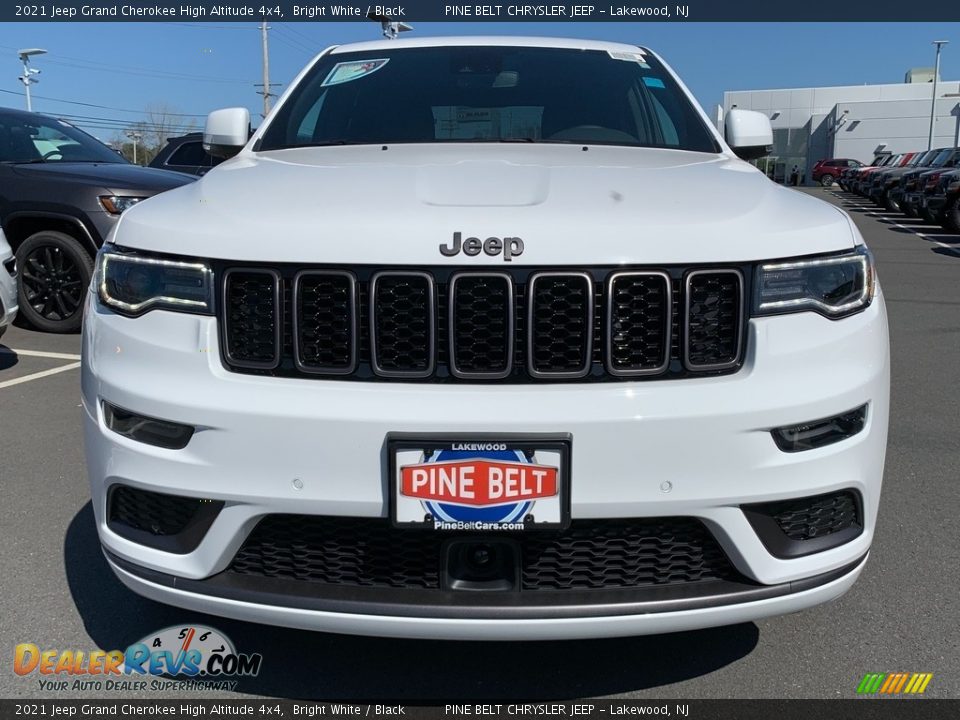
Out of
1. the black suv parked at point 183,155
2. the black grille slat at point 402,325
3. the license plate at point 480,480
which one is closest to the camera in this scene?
the license plate at point 480,480

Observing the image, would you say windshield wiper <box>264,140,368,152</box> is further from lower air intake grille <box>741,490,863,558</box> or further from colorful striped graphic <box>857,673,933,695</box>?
colorful striped graphic <box>857,673,933,695</box>

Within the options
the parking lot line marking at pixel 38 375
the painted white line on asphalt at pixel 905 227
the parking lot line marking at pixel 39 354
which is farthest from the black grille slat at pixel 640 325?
the painted white line on asphalt at pixel 905 227

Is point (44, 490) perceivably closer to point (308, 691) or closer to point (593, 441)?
point (308, 691)

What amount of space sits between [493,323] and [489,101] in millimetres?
1690

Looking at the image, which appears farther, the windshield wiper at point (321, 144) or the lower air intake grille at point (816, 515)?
the windshield wiper at point (321, 144)

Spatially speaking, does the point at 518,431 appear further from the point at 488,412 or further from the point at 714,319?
the point at 714,319

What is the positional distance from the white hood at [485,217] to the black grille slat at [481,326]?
6 centimetres

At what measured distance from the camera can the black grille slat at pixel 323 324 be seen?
1.94 m

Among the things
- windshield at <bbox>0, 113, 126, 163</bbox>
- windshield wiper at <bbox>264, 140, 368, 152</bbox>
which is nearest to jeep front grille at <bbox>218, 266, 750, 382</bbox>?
windshield wiper at <bbox>264, 140, 368, 152</bbox>

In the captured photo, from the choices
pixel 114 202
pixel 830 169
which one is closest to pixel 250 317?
pixel 114 202

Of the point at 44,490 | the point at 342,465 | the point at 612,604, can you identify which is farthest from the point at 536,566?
the point at 44,490

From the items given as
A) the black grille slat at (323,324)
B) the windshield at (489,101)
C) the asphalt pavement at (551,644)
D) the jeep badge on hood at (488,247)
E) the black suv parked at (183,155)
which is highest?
the windshield at (489,101)

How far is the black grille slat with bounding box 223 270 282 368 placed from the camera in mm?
1961

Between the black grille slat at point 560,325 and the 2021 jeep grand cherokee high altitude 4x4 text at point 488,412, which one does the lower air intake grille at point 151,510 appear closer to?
the 2021 jeep grand cherokee high altitude 4x4 text at point 488,412
